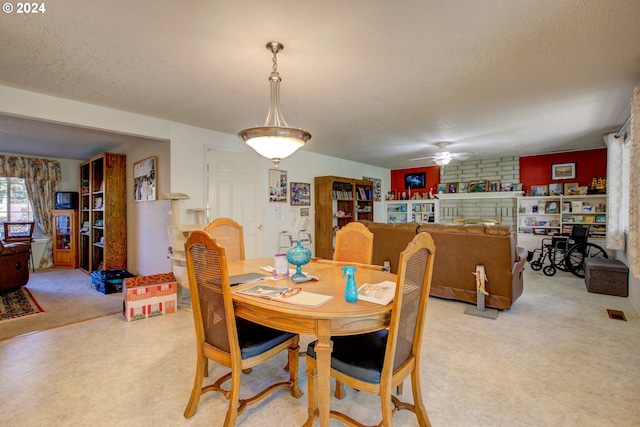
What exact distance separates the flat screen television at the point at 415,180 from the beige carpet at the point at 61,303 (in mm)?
6683

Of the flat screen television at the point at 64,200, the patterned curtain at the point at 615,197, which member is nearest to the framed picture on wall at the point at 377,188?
the patterned curtain at the point at 615,197

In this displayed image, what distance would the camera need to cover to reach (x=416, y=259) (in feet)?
4.51

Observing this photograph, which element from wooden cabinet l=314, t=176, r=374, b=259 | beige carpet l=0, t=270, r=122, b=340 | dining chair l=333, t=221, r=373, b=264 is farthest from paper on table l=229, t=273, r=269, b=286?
wooden cabinet l=314, t=176, r=374, b=259

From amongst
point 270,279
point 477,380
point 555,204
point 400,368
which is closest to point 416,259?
point 400,368

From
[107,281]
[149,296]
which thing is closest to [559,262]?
[149,296]

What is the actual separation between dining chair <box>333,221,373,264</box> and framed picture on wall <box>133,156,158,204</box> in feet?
9.27

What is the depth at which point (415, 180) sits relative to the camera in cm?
778

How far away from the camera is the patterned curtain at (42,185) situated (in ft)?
18.4

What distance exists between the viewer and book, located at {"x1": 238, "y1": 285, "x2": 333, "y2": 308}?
1456 millimetres

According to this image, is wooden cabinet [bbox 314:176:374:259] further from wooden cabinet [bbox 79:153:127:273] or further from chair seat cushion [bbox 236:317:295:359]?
chair seat cushion [bbox 236:317:295:359]

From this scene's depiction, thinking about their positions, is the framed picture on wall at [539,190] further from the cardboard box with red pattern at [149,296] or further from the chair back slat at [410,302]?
the cardboard box with red pattern at [149,296]

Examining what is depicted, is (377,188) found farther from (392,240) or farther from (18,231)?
(18,231)

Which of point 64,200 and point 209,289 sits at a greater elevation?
point 64,200

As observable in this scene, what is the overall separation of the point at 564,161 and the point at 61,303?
8585 millimetres
